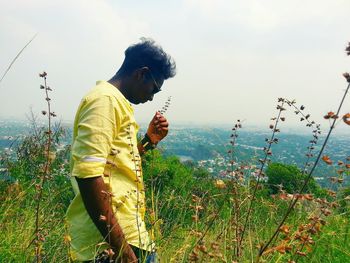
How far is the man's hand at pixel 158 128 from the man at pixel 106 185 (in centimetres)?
57

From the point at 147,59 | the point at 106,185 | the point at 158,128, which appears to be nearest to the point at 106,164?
the point at 106,185

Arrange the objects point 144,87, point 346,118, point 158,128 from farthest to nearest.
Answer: point 158,128, point 144,87, point 346,118

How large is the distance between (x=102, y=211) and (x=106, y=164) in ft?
0.79

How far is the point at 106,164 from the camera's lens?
6.38 feet

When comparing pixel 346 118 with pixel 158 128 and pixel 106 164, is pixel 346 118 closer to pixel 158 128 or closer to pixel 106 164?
pixel 106 164

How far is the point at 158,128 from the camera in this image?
277cm

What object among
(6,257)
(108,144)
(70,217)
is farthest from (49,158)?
(6,257)

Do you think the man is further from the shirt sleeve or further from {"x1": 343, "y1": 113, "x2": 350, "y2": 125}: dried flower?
{"x1": 343, "y1": 113, "x2": 350, "y2": 125}: dried flower

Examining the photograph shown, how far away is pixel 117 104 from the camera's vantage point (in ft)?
6.36

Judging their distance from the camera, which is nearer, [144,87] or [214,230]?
[144,87]

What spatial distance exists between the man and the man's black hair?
31 centimetres

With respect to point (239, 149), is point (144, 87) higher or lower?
higher

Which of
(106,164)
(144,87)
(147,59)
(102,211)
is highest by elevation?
(147,59)

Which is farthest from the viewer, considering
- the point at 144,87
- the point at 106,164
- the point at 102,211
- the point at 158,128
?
the point at 158,128
